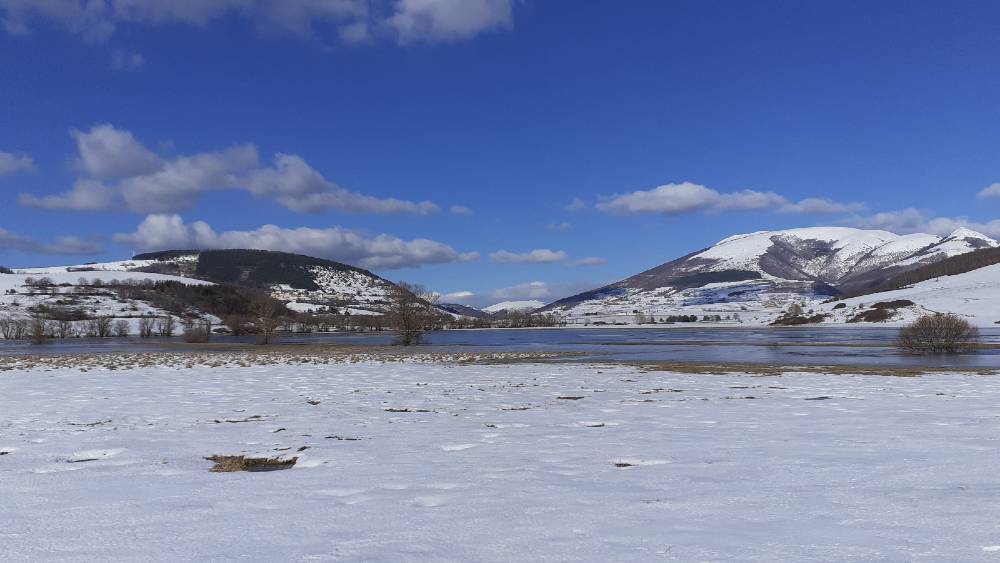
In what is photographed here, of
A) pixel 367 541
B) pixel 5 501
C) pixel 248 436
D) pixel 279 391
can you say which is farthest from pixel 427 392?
pixel 367 541

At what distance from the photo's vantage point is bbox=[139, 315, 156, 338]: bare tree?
524ft

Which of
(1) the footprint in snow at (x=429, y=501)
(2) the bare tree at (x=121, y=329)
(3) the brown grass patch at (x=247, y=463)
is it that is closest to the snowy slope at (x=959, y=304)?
(3) the brown grass patch at (x=247, y=463)

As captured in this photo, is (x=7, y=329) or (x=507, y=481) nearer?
(x=507, y=481)

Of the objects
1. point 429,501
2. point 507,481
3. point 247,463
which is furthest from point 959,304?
point 429,501

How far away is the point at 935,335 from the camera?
186 feet

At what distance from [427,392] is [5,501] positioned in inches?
626

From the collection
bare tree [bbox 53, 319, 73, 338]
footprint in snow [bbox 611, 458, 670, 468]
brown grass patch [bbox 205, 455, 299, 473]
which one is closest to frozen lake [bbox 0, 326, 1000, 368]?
footprint in snow [bbox 611, 458, 670, 468]

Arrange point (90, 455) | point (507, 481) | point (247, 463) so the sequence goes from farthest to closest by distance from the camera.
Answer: point (90, 455)
point (247, 463)
point (507, 481)

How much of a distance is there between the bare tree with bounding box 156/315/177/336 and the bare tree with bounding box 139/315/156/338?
1.63m

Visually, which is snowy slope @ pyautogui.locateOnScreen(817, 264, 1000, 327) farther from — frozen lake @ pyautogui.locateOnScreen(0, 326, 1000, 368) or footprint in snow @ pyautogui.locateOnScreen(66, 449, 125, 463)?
footprint in snow @ pyautogui.locateOnScreen(66, 449, 125, 463)

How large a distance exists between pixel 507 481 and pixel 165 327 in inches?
7327

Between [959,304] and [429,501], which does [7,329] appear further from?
[959,304]

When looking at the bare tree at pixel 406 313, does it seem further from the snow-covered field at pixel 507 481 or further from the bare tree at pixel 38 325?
the bare tree at pixel 38 325

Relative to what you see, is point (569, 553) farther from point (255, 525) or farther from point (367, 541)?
point (255, 525)
